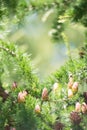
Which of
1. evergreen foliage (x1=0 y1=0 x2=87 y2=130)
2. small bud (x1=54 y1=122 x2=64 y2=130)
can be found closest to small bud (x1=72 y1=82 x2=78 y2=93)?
evergreen foliage (x1=0 y1=0 x2=87 y2=130)

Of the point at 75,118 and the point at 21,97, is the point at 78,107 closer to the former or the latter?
the point at 75,118

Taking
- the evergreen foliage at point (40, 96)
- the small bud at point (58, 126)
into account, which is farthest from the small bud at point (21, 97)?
the small bud at point (58, 126)

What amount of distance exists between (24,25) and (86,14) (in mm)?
315

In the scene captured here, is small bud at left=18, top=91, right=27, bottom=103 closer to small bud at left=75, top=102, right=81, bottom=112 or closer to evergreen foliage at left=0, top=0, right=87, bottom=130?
evergreen foliage at left=0, top=0, right=87, bottom=130

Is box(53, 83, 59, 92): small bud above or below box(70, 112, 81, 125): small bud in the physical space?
above

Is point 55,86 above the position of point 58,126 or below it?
above

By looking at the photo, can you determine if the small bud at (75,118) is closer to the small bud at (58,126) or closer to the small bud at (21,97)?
the small bud at (58,126)

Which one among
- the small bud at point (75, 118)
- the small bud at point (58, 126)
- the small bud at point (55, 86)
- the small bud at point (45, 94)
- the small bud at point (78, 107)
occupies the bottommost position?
the small bud at point (58, 126)

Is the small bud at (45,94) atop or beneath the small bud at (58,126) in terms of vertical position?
atop

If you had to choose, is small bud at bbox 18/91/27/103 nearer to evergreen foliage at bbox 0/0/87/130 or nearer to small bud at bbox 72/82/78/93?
evergreen foliage at bbox 0/0/87/130

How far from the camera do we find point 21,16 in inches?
72.9

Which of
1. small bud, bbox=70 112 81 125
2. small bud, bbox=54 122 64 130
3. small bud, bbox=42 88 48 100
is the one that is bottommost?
small bud, bbox=54 122 64 130

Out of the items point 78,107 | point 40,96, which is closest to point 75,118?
point 78,107

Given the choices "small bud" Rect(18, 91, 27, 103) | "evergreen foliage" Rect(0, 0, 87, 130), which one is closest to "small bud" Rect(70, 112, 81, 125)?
"evergreen foliage" Rect(0, 0, 87, 130)
